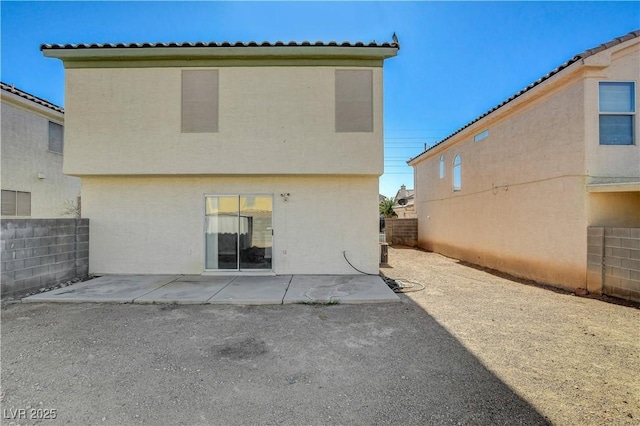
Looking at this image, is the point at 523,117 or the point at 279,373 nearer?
the point at 279,373

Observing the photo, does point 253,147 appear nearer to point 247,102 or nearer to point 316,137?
point 247,102

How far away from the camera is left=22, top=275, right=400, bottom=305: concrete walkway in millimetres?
6223

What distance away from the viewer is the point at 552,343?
4.28 m

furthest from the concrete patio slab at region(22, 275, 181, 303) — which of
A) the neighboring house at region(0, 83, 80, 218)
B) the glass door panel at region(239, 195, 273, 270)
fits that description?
the neighboring house at region(0, 83, 80, 218)

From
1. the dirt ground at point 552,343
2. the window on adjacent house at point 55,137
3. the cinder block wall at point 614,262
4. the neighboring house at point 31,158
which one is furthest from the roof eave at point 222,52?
the cinder block wall at point 614,262

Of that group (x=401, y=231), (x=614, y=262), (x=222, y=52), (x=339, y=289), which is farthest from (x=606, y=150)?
(x=401, y=231)

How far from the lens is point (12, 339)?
4.40 meters

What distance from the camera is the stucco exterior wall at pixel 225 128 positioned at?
806cm

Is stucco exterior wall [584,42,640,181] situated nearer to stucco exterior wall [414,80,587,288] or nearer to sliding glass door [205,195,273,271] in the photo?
stucco exterior wall [414,80,587,288]

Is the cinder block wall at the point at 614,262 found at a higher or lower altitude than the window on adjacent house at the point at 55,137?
lower

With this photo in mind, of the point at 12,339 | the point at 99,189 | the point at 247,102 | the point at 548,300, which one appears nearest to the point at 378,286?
the point at 548,300

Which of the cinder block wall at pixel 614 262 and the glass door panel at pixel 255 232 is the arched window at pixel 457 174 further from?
the glass door panel at pixel 255 232

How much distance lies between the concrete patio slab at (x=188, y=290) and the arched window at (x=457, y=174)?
35.8ft

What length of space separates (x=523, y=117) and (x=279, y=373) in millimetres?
10320
